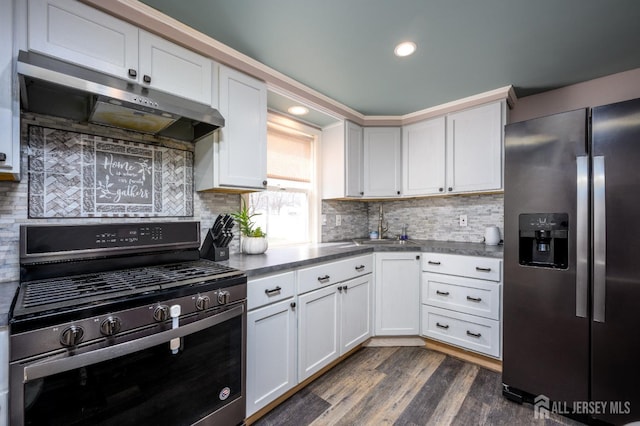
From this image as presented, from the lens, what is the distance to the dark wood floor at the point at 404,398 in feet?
5.44

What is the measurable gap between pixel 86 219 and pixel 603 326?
2866 mm

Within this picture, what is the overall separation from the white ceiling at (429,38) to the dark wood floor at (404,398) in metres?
2.23

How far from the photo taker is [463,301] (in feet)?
7.52

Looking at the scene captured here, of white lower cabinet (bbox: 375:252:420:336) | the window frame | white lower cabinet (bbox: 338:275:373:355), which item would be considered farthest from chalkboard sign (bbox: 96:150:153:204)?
white lower cabinet (bbox: 375:252:420:336)

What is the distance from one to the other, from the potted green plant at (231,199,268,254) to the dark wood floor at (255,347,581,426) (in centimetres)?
103

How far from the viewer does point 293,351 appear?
1.79 m

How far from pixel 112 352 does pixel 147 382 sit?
0.70 ft

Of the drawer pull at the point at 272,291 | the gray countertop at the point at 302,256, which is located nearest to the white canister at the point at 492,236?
the gray countertop at the point at 302,256

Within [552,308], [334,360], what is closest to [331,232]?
[334,360]

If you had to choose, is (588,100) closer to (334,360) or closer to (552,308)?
(552,308)

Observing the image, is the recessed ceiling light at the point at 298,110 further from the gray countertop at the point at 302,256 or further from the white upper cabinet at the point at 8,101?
the white upper cabinet at the point at 8,101

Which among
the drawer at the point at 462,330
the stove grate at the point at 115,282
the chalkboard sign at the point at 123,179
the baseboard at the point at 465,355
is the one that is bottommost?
the baseboard at the point at 465,355

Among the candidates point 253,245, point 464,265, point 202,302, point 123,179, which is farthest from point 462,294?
point 123,179

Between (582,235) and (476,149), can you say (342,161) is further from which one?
(582,235)
